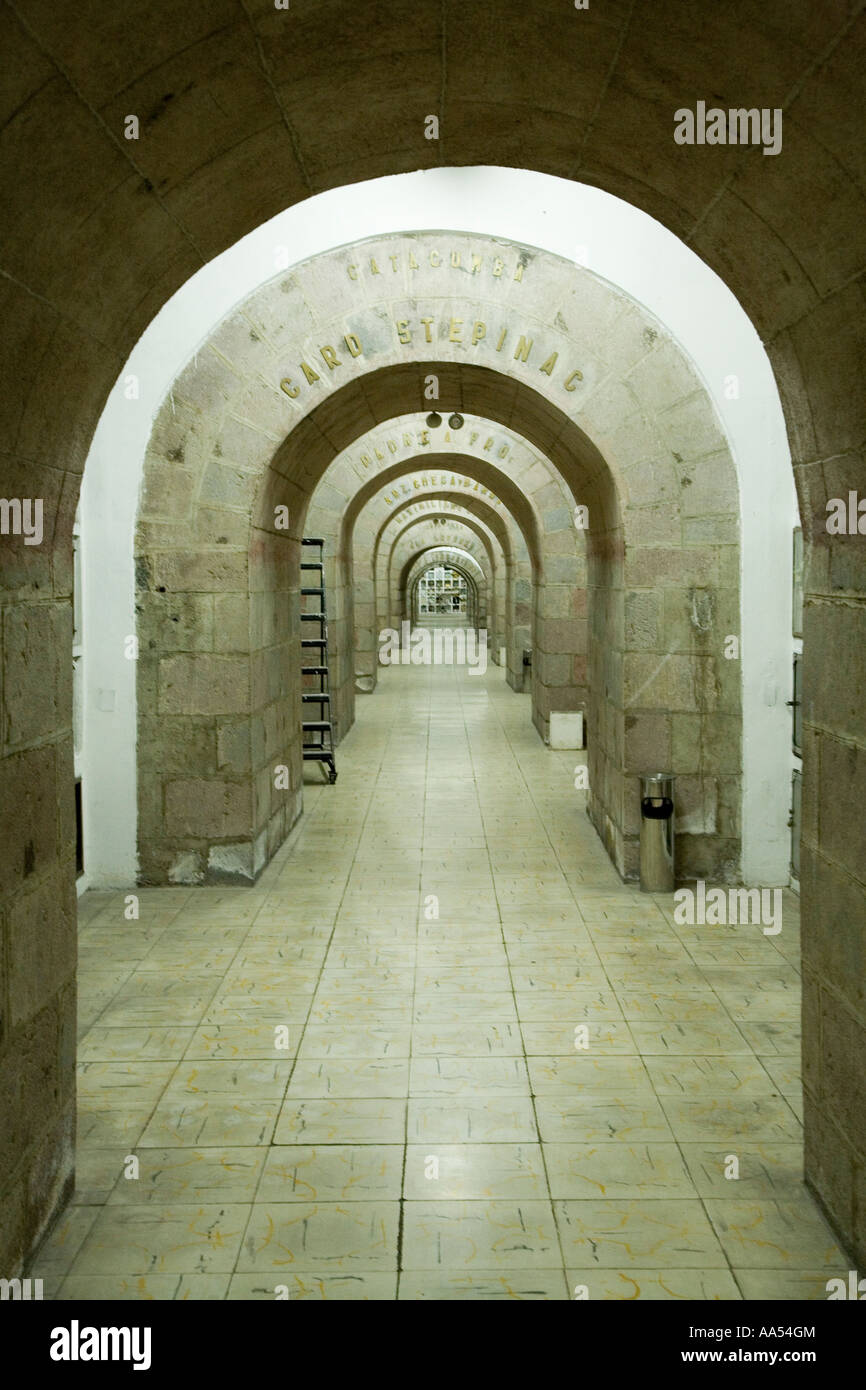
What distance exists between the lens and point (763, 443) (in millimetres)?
7699

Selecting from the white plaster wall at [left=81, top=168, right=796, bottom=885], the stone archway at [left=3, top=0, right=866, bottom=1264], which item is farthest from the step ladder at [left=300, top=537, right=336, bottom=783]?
the stone archway at [left=3, top=0, right=866, bottom=1264]

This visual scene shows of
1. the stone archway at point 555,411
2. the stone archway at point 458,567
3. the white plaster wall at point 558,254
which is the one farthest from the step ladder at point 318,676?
the stone archway at point 458,567

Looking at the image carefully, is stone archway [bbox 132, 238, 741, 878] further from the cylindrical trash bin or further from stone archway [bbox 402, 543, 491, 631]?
stone archway [bbox 402, 543, 491, 631]

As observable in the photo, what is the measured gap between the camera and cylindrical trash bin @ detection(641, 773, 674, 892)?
7.77m

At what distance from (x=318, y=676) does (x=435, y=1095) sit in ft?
31.3

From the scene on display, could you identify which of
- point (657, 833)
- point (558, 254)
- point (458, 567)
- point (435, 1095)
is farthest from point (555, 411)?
point (458, 567)

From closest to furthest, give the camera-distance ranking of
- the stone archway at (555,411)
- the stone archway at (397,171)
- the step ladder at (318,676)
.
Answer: the stone archway at (397,171), the stone archway at (555,411), the step ladder at (318,676)

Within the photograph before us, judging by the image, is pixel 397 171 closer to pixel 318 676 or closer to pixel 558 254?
pixel 558 254

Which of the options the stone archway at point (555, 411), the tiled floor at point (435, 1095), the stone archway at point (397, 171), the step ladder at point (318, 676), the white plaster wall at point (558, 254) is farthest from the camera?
the step ladder at point (318, 676)

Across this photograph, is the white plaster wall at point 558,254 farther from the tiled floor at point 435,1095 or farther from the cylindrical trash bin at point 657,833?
the tiled floor at point 435,1095

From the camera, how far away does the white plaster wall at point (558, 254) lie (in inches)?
305

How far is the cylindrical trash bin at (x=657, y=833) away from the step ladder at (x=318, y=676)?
14.8ft

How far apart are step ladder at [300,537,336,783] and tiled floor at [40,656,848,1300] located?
367cm

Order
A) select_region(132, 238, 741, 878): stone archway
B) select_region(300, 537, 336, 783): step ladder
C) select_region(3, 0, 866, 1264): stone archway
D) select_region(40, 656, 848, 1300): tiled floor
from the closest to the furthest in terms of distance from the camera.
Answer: select_region(3, 0, 866, 1264): stone archway
select_region(40, 656, 848, 1300): tiled floor
select_region(132, 238, 741, 878): stone archway
select_region(300, 537, 336, 783): step ladder
